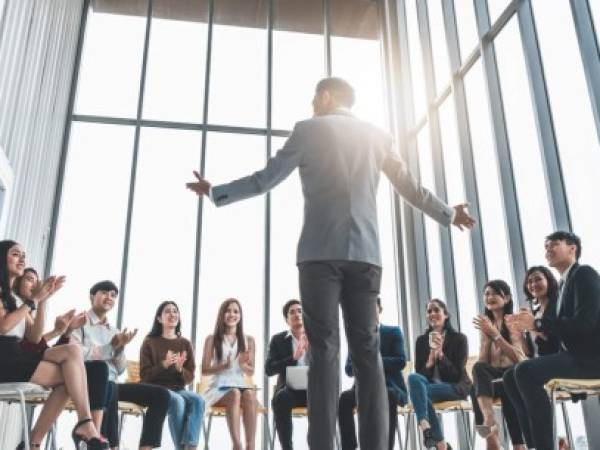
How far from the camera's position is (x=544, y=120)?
4.14m

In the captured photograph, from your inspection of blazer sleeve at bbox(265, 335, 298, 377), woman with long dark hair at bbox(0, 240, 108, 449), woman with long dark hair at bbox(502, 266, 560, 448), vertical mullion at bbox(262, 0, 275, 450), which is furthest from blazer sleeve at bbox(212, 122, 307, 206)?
vertical mullion at bbox(262, 0, 275, 450)

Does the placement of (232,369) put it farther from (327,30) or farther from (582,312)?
(327,30)

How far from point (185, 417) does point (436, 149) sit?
3.55m

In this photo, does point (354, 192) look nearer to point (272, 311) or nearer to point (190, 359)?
point (190, 359)

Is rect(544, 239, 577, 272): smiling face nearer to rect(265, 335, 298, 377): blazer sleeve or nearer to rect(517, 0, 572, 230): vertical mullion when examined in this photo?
rect(517, 0, 572, 230): vertical mullion

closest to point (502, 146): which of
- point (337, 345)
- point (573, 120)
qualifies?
point (573, 120)

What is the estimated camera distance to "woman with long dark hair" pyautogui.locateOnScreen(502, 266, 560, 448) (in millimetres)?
3057

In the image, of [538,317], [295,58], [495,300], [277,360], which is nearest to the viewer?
[538,317]

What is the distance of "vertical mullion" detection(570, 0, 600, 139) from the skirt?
133 inches

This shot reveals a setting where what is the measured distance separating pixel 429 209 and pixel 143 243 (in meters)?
4.17

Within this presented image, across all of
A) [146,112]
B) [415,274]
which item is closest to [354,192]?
→ [415,274]

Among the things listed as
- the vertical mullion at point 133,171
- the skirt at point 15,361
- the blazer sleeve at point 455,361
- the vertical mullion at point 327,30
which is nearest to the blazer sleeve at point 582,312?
the blazer sleeve at point 455,361

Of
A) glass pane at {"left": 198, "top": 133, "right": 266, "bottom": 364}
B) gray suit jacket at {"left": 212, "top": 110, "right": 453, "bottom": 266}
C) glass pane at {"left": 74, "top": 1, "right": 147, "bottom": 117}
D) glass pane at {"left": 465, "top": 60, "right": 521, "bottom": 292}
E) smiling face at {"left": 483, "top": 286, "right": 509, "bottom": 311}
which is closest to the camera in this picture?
gray suit jacket at {"left": 212, "top": 110, "right": 453, "bottom": 266}

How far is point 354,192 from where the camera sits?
1.99 metres
